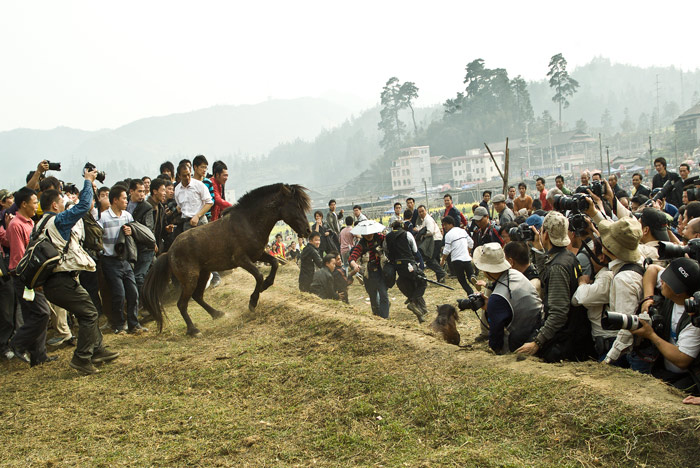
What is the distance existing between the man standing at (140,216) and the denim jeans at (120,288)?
67 cm

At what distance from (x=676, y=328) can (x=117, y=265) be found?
26.2 feet

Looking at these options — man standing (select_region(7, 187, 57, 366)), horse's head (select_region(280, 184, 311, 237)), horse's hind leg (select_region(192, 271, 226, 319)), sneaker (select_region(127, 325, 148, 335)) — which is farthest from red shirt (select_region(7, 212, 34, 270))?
horse's head (select_region(280, 184, 311, 237))

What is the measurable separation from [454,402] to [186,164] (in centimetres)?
743

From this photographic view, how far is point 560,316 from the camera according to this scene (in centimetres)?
505

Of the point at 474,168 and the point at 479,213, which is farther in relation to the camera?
the point at 474,168

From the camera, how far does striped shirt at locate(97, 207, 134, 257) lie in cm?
882

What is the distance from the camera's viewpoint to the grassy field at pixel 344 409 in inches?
159

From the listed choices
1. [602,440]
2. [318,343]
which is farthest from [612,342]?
[318,343]

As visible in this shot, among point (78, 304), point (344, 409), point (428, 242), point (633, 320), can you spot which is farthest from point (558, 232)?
point (428, 242)

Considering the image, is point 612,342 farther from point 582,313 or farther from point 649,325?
point 649,325

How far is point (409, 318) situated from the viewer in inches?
439

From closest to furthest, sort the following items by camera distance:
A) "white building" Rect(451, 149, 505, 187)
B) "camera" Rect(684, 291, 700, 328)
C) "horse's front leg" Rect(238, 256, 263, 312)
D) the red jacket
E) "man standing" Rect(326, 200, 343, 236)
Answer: "camera" Rect(684, 291, 700, 328), "horse's front leg" Rect(238, 256, 263, 312), the red jacket, "man standing" Rect(326, 200, 343, 236), "white building" Rect(451, 149, 505, 187)

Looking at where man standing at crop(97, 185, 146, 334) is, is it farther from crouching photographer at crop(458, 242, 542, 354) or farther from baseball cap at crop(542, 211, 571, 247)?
baseball cap at crop(542, 211, 571, 247)

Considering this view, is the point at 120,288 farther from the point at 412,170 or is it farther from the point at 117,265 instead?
the point at 412,170
